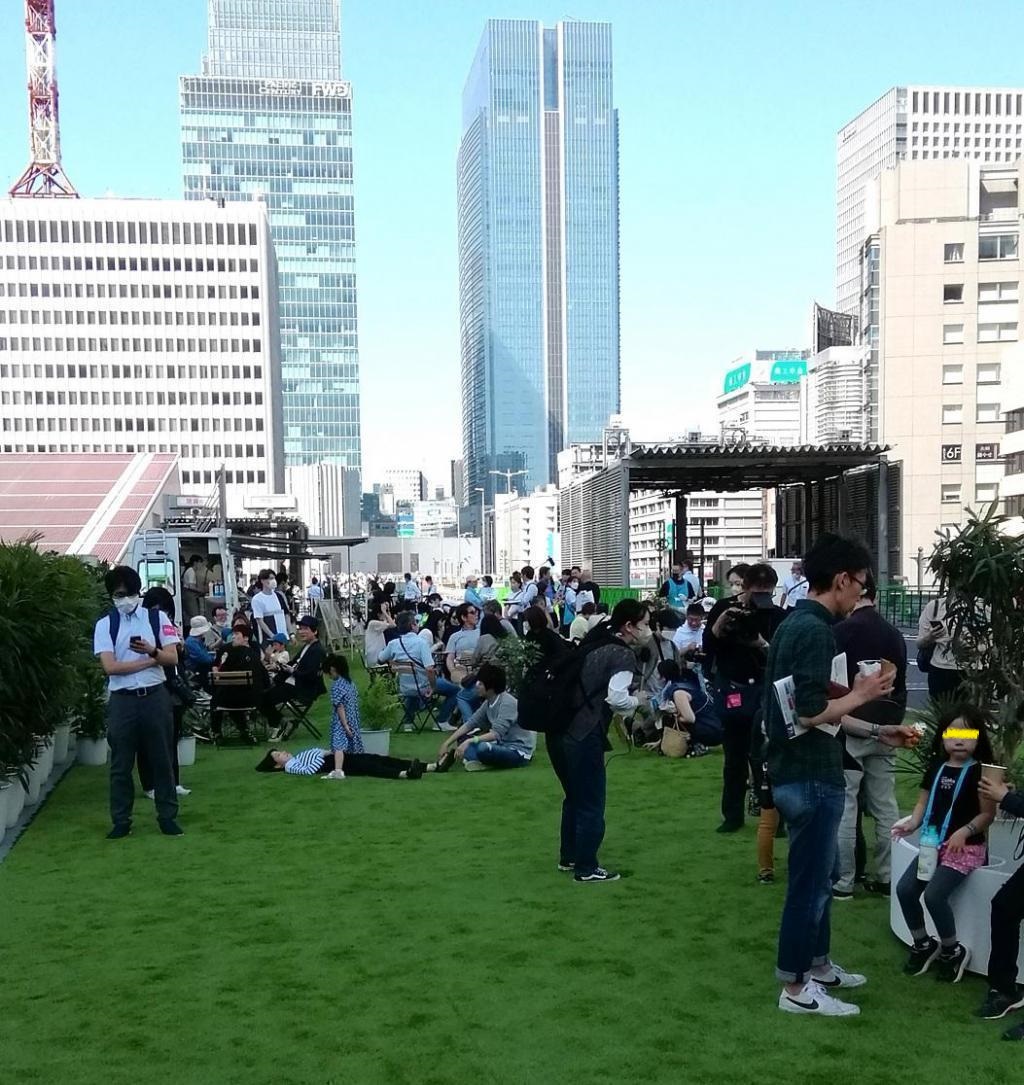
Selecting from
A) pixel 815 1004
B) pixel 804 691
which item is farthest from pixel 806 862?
pixel 804 691

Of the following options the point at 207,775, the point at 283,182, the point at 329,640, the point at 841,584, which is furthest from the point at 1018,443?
the point at 283,182

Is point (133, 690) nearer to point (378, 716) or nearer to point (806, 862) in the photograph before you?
point (378, 716)

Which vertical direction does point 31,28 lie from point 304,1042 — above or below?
above

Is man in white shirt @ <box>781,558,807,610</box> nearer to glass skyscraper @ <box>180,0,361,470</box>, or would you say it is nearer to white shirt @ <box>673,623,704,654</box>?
white shirt @ <box>673,623,704,654</box>

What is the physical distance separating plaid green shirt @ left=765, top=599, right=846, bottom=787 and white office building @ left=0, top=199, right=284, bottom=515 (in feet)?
316

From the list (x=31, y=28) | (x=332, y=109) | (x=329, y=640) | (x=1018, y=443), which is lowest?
(x=329, y=640)

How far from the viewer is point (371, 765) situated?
1007 centimetres

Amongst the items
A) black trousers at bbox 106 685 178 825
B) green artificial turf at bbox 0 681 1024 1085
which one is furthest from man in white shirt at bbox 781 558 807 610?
black trousers at bbox 106 685 178 825

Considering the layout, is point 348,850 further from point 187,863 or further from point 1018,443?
point 1018,443

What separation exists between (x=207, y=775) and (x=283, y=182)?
572 ft

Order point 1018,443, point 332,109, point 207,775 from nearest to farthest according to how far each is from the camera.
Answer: point 207,775, point 1018,443, point 332,109

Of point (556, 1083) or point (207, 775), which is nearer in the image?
point (556, 1083)

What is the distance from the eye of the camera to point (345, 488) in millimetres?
165625

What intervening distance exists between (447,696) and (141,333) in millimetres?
95857
